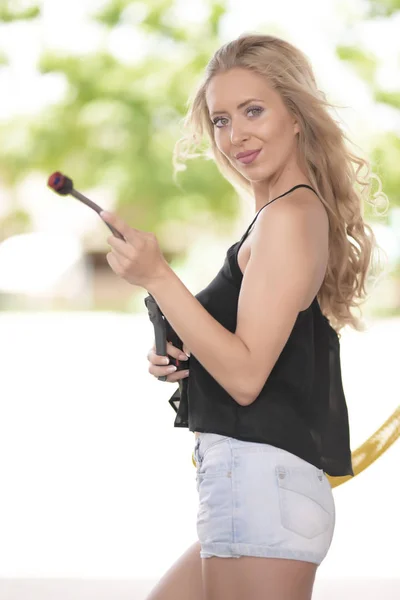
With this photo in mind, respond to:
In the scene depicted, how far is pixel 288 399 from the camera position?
1662mm

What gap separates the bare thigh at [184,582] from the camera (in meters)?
1.90

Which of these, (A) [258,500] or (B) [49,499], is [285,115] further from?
(B) [49,499]

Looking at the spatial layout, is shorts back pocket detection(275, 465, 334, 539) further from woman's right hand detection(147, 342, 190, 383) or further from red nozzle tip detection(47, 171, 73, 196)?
red nozzle tip detection(47, 171, 73, 196)

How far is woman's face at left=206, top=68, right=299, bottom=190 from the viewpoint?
174 centimetres

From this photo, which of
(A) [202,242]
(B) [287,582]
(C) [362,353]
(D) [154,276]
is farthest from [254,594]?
(A) [202,242]

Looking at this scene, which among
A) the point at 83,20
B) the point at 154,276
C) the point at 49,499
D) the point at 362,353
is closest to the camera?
the point at 154,276

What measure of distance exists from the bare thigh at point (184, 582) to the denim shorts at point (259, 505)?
11.1 inches

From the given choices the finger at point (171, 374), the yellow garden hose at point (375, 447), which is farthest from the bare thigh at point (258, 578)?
the yellow garden hose at point (375, 447)

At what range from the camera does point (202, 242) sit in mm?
14695

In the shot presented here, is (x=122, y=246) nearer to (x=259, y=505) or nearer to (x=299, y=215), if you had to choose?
(x=299, y=215)

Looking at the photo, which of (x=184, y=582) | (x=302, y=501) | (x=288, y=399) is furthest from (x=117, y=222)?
(x=184, y=582)

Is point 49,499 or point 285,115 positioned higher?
point 285,115

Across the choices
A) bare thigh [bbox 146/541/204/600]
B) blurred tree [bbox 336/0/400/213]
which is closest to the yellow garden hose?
bare thigh [bbox 146/541/204/600]

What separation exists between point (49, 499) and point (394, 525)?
173 centimetres
